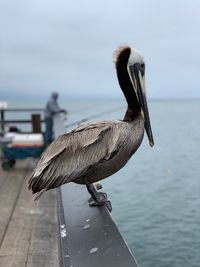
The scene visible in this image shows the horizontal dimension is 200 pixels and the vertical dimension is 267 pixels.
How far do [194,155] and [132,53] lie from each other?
2284cm

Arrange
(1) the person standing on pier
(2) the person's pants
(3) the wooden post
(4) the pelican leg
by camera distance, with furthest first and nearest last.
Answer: (3) the wooden post < (1) the person standing on pier < (2) the person's pants < (4) the pelican leg

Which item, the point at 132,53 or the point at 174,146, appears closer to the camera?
the point at 132,53

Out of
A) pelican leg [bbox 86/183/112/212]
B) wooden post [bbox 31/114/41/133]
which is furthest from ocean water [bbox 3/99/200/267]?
pelican leg [bbox 86/183/112/212]

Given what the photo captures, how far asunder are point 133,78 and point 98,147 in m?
0.59

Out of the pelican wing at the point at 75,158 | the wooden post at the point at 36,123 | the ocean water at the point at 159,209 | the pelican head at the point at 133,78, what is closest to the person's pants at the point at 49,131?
the wooden post at the point at 36,123

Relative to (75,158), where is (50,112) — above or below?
A: below

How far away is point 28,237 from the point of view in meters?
4.76

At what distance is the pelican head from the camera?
10.6 feet

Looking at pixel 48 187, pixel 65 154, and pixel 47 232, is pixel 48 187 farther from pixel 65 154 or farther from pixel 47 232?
pixel 47 232

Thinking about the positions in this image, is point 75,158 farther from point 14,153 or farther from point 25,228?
point 14,153

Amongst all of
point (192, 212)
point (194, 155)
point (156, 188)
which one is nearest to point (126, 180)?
point (156, 188)

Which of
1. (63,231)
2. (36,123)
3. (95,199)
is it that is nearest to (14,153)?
(36,123)

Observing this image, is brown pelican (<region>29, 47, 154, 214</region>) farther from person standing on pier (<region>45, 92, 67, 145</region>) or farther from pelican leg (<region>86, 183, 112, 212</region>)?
person standing on pier (<region>45, 92, 67, 145</region>)

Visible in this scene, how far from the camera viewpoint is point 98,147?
2975mm
